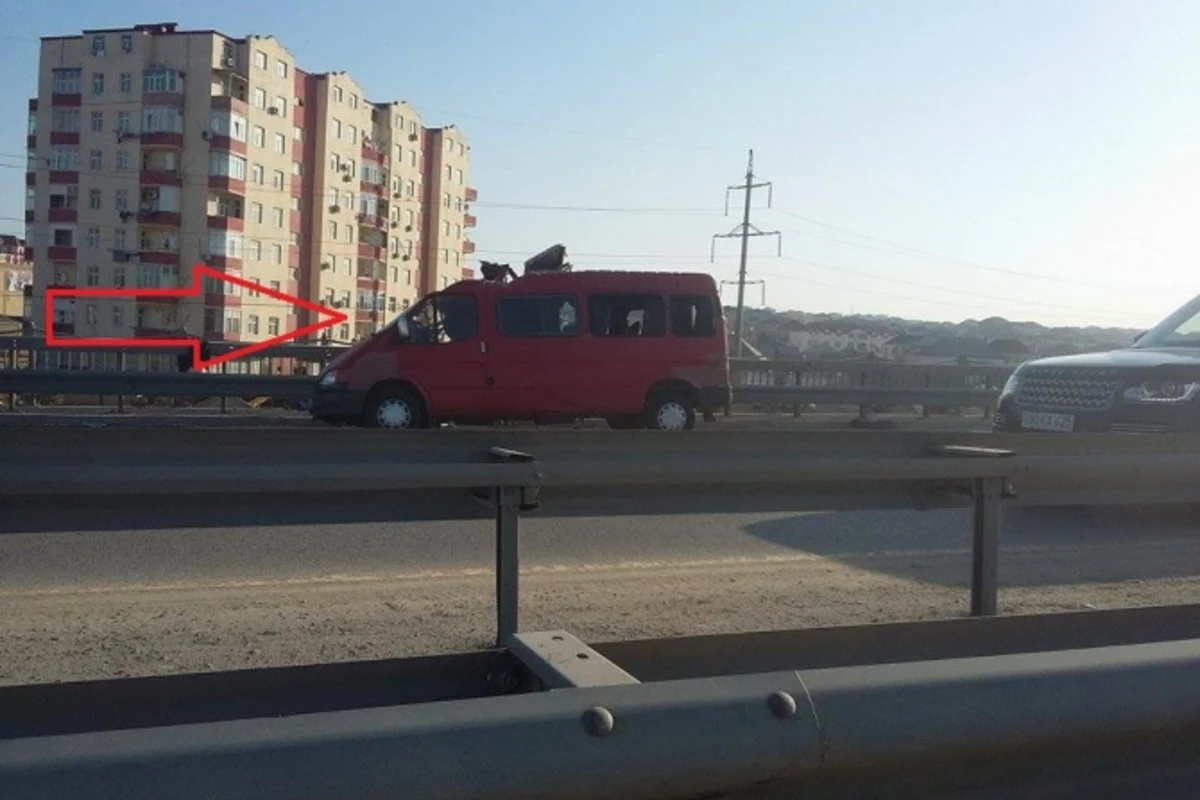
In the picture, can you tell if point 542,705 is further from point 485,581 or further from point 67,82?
point 67,82

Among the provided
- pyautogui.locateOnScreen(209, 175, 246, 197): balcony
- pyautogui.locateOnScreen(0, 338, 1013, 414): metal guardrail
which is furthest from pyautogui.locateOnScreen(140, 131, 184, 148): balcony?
pyautogui.locateOnScreen(0, 338, 1013, 414): metal guardrail

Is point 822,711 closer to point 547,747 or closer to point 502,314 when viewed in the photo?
point 547,747

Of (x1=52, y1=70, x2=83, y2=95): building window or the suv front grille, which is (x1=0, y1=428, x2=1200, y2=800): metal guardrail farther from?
(x1=52, y1=70, x2=83, y2=95): building window

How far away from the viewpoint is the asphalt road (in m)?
5.30

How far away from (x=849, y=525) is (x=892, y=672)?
711 centimetres

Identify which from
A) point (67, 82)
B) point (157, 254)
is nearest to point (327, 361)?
point (157, 254)

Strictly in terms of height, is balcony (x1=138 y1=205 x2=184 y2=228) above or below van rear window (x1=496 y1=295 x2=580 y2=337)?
above

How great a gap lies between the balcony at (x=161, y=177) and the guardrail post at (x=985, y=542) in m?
65.5

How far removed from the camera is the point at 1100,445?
5.20 meters

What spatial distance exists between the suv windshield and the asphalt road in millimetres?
1446

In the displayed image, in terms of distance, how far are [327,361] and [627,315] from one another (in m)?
8.25

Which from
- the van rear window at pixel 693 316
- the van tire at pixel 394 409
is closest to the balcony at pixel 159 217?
the van tire at pixel 394 409

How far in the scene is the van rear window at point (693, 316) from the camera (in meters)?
16.5

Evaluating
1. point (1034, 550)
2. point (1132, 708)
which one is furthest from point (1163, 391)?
point (1132, 708)
